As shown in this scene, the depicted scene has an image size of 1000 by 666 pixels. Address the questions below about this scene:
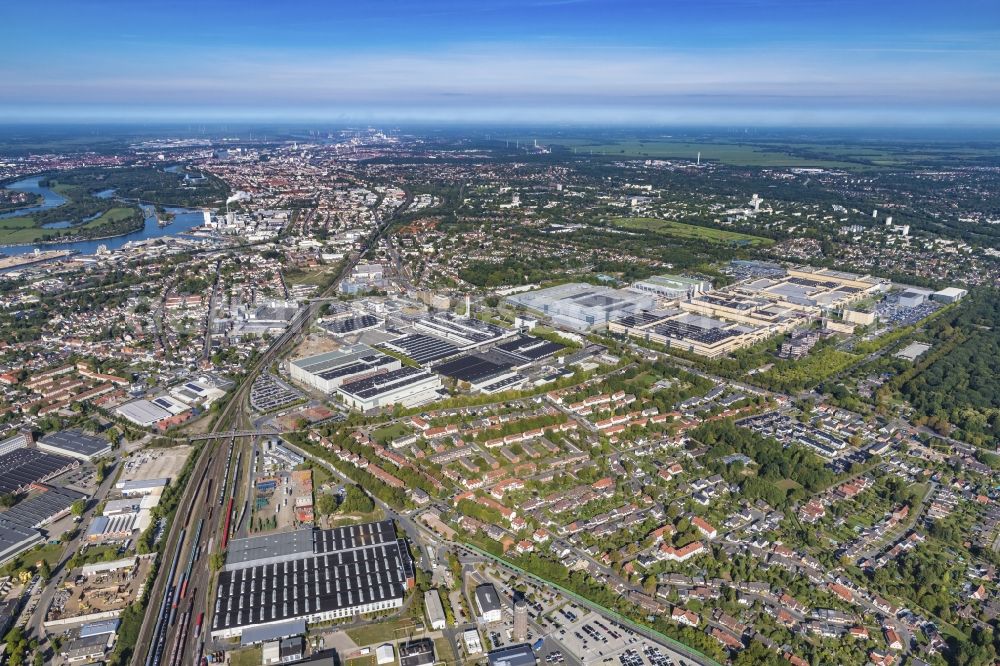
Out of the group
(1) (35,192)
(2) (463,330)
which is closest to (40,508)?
(2) (463,330)

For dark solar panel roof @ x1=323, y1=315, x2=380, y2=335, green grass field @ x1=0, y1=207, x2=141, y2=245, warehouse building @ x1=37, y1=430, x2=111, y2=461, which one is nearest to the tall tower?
warehouse building @ x1=37, y1=430, x2=111, y2=461

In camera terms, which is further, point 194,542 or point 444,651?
point 194,542

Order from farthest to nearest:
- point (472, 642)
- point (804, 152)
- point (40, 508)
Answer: point (804, 152), point (40, 508), point (472, 642)

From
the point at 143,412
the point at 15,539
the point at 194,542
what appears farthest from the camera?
the point at 143,412

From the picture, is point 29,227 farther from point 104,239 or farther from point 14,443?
point 14,443

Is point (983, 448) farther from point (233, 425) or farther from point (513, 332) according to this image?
point (233, 425)

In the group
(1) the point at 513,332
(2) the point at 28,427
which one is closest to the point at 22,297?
(2) the point at 28,427

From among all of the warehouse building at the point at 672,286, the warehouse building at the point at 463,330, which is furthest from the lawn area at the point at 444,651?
the warehouse building at the point at 672,286
